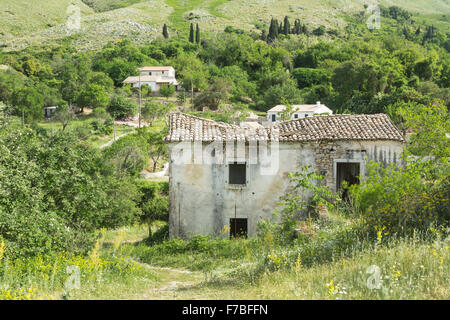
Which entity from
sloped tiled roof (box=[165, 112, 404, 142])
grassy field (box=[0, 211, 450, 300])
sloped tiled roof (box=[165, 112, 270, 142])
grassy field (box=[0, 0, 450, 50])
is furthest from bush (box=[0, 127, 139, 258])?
grassy field (box=[0, 0, 450, 50])

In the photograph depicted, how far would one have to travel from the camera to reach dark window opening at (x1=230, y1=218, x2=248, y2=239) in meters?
15.2

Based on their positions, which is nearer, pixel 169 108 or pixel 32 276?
pixel 32 276

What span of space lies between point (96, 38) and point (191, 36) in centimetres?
3196

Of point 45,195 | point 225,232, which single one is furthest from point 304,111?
point 45,195

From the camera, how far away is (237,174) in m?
15.3

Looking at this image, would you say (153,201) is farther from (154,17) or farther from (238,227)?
(154,17)

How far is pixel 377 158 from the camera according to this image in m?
15.1

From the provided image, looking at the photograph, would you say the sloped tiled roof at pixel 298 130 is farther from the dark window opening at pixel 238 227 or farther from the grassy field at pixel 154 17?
the grassy field at pixel 154 17

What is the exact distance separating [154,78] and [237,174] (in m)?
71.4

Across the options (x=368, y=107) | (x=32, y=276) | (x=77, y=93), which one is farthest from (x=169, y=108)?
(x=32, y=276)

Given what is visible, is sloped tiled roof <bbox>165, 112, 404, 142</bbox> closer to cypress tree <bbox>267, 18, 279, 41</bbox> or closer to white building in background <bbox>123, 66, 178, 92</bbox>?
white building in background <bbox>123, 66, 178, 92</bbox>

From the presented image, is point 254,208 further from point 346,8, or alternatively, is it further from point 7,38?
point 346,8

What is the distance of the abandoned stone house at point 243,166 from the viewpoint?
14938mm

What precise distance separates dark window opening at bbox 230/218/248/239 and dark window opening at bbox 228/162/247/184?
1.41m
